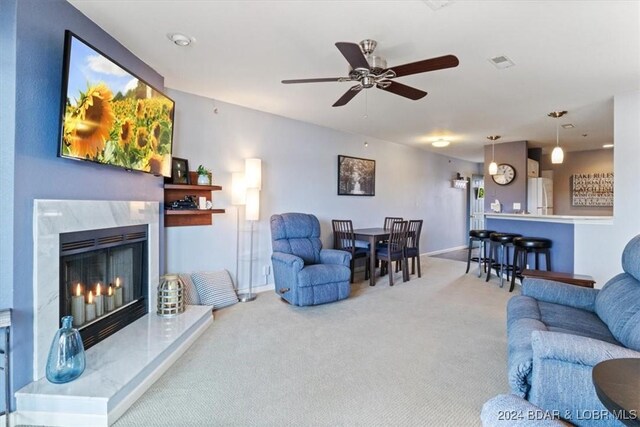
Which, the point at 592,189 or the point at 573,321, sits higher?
the point at 592,189

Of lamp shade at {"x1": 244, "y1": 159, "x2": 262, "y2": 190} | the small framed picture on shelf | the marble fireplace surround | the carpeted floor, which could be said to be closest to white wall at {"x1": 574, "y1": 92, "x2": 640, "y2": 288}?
the carpeted floor

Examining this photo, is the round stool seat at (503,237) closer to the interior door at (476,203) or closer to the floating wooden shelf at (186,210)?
the floating wooden shelf at (186,210)

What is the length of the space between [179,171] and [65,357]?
221 centimetres

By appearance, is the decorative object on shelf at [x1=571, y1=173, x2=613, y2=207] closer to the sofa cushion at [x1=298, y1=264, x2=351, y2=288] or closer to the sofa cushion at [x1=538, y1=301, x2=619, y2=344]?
the sofa cushion at [x1=538, y1=301, x2=619, y2=344]

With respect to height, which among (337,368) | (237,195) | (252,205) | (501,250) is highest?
(237,195)

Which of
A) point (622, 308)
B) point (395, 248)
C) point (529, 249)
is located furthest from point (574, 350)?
point (395, 248)

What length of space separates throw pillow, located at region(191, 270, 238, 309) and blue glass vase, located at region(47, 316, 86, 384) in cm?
169

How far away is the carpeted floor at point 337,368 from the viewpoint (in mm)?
1857

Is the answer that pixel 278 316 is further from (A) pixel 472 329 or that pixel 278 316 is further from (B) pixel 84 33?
(B) pixel 84 33

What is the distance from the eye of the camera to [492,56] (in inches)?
108

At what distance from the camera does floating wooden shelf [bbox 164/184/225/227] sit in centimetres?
357

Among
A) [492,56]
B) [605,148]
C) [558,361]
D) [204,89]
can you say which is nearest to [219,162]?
[204,89]

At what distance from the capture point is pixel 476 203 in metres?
9.35

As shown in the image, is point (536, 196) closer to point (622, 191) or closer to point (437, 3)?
point (622, 191)
